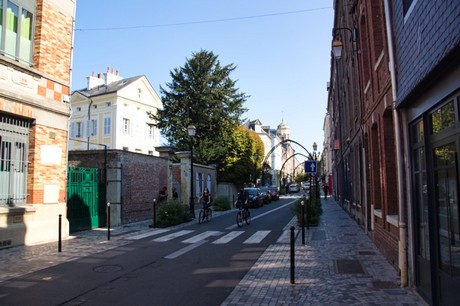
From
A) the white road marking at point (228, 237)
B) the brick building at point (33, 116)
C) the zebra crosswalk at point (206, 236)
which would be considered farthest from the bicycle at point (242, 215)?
the brick building at point (33, 116)

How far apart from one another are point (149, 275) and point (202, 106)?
97.6ft

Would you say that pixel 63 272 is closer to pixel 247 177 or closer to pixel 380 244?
pixel 380 244

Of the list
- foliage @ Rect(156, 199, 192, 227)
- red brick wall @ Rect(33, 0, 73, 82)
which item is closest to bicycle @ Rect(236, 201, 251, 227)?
foliage @ Rect(156, 199, 192, 227)

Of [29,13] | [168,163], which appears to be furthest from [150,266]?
[168,163]

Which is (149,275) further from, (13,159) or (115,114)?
(115,114)

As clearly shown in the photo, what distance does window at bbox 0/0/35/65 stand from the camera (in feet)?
36.5

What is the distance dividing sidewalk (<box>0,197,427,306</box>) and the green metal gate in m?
1.83

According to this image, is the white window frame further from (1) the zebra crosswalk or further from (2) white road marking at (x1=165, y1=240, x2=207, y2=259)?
(2) white road marking at (x1=165, y1=240, x2=207, y2=259)

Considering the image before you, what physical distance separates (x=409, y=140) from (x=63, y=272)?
6.93m

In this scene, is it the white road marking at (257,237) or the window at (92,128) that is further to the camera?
the window at (92,128)

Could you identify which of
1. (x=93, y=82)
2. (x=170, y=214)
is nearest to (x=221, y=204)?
(x=170, y=214)

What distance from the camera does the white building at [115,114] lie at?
4397cm

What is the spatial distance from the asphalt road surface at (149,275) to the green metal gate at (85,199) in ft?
11.9

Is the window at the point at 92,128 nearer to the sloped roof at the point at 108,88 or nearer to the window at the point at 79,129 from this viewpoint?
the window at the point at 79,129
